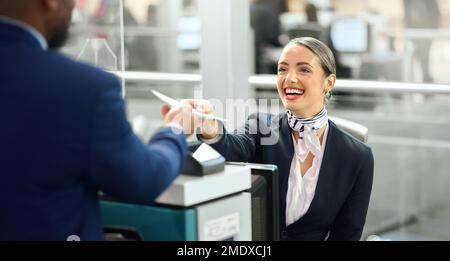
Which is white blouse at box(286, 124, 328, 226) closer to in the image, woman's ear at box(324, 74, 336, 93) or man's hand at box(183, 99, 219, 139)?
woman's ear at box(324, 74, 336, 93)

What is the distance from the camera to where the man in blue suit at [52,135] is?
5.43 feet

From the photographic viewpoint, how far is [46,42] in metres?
1.74

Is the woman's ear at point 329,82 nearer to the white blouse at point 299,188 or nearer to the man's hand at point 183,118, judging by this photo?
the white blouse at point 299,188

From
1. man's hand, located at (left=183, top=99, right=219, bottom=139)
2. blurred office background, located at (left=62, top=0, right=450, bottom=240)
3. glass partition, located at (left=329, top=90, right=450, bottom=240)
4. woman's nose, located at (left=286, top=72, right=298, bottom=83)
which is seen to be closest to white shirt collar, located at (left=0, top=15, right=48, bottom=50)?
blurred office background, located at (left=62, top=0, right=450, bottom=240)

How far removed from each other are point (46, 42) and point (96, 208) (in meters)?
0.39

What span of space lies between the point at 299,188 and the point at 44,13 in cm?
116

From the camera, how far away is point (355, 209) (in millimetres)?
2645

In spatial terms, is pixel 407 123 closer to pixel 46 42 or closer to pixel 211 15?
pixel 211 15

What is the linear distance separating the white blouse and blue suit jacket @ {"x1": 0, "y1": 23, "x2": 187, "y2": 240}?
919 millimetres

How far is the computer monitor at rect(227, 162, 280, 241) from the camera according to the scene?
7.15 ft

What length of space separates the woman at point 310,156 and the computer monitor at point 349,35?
7009mm

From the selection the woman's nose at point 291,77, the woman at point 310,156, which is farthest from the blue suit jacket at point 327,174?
the woman's nose at point 291,77

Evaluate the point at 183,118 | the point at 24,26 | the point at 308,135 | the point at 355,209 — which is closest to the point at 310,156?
the point at 308,135
